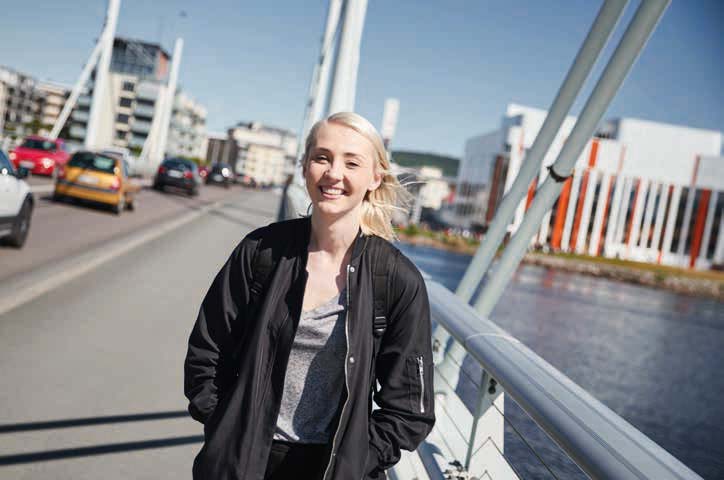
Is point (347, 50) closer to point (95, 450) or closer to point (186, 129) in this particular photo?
point (95, 450)

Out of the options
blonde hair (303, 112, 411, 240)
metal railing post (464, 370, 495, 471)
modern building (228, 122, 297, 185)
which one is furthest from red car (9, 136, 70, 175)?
modern building (228, 122, 297, 185)

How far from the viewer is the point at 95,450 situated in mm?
3793

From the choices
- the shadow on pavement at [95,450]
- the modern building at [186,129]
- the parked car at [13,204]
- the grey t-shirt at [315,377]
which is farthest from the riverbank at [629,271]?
the grey t-shirt at [315,377]

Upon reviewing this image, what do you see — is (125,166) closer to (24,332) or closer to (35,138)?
(35,138)

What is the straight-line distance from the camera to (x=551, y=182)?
5.44m

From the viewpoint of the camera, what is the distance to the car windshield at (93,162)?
19.3m

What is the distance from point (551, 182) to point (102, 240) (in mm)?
10030

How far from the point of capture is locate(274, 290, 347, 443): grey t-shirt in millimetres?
1955

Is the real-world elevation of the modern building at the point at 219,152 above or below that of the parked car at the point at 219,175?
above

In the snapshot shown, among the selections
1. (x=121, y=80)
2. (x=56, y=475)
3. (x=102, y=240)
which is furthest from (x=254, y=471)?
(x=121, y=80)

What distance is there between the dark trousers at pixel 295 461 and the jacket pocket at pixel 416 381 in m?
0.26

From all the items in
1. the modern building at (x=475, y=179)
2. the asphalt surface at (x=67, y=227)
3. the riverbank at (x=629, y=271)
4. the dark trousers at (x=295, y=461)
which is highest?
the modern building at (x=475, y=179)

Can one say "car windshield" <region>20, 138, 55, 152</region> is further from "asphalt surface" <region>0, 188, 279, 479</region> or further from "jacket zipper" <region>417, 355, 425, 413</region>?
"jacket zipper" <region>417, 355, 425, 413</region>

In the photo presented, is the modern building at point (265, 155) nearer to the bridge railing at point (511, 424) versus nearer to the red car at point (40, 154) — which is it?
the red car at point (40, 154)
